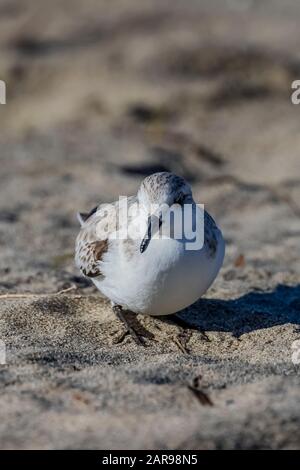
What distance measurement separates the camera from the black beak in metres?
4.04

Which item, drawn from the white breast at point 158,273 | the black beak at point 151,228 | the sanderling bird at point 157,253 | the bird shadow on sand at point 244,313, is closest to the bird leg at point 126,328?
the sanderling bird at point 157,253

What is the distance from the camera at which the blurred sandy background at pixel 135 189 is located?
338 centimetres

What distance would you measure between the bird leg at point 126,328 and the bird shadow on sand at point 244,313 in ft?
0.96

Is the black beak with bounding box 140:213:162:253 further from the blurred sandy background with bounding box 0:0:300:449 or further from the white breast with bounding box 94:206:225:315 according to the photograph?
the blurred sandy background with bounding box 0:0:300:449

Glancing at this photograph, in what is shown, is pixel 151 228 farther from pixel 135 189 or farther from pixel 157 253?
pixel 135 189

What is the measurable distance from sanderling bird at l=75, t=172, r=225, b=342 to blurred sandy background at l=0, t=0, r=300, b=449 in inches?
11.1

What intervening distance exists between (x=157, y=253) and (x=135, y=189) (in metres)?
3.44

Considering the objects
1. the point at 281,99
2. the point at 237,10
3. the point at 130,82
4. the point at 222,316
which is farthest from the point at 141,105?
the point at 222,316

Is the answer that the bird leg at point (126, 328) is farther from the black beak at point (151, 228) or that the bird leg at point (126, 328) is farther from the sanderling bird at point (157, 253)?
the black beak at point (151, 228)

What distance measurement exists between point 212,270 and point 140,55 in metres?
6.51

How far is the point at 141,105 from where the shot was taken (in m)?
9.62

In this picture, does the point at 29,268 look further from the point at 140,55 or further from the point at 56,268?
the point at 140,55

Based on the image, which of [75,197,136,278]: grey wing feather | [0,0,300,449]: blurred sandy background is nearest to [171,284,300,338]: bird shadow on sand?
[0,0,300,449]: blurred sandy background
